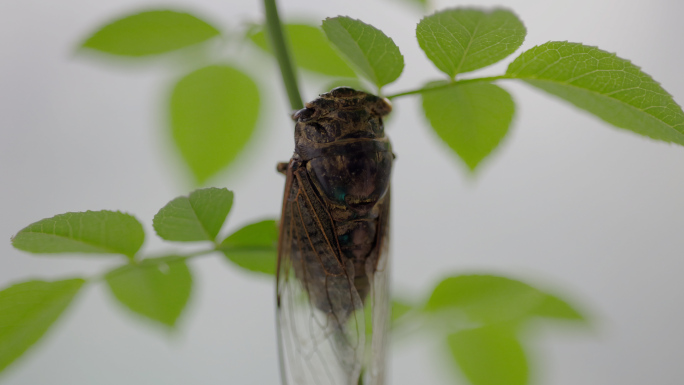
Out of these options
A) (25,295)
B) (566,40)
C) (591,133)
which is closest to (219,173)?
(25,295)

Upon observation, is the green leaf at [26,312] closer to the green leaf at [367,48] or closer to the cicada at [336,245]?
A: the cicada at [336,245]

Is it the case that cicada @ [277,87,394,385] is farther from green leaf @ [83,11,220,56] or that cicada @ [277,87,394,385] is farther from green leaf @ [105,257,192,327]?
green leaf @ [83,11,220,56]

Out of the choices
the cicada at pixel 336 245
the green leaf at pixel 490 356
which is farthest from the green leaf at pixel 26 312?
the green leaf at pixel 490 356

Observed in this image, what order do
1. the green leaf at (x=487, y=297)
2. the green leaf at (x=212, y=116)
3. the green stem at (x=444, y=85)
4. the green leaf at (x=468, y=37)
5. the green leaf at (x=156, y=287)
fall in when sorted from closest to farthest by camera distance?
the green leaf at (x=468, y=37)
the green stem at (x=444, y=85)
the green leaf at (x=156, y=287)
the green leaf at (x=487, y=297)
the green leaf at (x=212, y=116)

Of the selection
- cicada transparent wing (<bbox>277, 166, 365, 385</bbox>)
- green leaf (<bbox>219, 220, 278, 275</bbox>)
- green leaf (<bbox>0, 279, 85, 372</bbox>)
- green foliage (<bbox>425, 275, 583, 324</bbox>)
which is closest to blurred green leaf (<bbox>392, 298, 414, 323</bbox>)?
green foliage (<bbox>425, 275, 583, 324</bbox>)

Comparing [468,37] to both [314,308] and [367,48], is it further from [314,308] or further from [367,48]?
[314,308]

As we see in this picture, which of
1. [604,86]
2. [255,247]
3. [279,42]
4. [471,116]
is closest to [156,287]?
[255,247]
